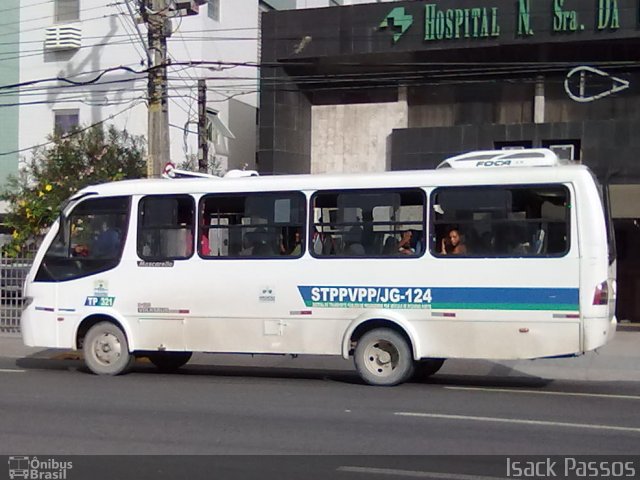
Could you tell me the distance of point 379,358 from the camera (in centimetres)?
1207

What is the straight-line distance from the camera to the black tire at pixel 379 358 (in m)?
12.0

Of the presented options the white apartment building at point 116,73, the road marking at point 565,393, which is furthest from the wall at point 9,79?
the road marking at point 565,393

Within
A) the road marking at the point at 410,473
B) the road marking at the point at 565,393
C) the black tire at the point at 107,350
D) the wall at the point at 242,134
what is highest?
the wall at the point at 242,134

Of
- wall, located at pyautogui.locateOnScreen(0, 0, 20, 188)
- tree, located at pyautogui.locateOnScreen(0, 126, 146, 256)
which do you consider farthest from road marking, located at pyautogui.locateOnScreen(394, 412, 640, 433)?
wall, located at pyautogui.locateOnScreen(0, 0, 20, 188)

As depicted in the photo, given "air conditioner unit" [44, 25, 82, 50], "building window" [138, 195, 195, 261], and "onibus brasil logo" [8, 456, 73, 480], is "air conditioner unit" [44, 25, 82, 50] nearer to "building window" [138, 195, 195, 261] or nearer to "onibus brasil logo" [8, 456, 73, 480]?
"building window" [138, 195, 195, 261]

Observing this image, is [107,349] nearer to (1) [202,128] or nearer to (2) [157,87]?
(2) [157,87]

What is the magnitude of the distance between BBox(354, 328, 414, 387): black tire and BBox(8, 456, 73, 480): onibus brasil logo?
516 centimetres

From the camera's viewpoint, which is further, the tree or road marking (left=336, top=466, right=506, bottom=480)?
the tree

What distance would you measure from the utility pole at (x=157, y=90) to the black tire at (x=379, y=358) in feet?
24.6

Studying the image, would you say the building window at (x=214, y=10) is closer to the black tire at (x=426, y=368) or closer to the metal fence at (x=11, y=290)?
the metal fence at (x=11, y=290)

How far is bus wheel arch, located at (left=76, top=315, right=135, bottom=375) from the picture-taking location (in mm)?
13305

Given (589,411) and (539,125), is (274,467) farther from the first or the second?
(539,125)

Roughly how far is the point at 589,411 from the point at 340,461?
3.87 meters

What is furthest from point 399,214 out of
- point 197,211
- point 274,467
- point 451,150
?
point 451,150
